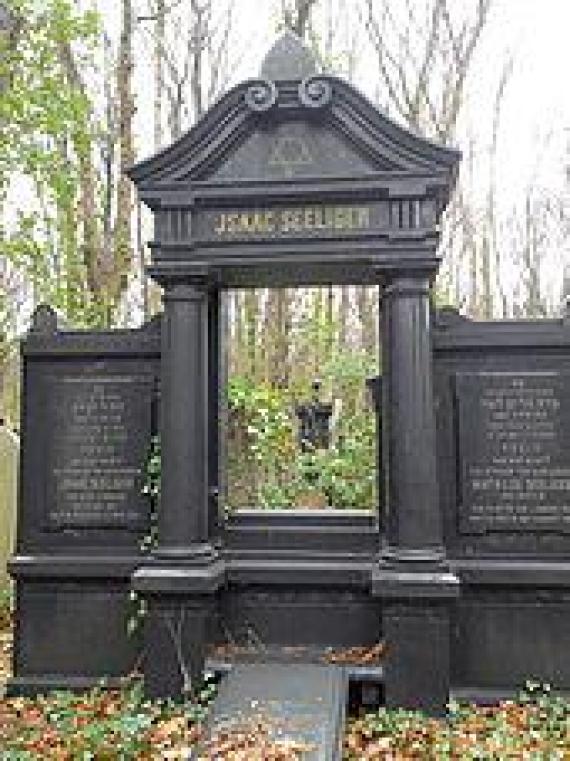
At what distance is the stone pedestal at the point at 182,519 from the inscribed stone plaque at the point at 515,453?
2.14 m

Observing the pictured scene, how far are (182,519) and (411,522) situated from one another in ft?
5.97

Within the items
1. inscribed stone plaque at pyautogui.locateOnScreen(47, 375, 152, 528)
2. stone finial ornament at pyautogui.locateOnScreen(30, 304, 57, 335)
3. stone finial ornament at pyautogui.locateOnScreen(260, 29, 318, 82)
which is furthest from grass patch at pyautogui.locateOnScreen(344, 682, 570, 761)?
stone finial ornament at pyautogui.locateOnScreen(260, 29, 318, 82)

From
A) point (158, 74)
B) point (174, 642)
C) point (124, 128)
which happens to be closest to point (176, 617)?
point (174, 642)

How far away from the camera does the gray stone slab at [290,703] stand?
5465 mm

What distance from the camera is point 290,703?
231 inches

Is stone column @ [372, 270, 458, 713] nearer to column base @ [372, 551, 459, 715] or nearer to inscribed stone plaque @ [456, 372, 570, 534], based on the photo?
column base @ [372, 551, 459, 715]

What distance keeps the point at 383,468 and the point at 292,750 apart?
8.99 ft

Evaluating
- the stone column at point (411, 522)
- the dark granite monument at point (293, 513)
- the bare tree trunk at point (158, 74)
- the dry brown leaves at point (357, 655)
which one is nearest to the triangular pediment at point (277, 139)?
the dark granite monument at point (293, 513)

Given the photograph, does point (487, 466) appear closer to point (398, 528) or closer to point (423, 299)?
point (398, 528)

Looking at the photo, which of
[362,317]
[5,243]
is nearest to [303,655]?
[5,243]

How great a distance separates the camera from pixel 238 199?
7.13m

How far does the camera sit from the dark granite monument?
679 centimetres

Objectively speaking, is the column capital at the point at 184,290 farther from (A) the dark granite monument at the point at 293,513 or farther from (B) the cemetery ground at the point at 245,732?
(B) the cemetery ground at the point at 245,732

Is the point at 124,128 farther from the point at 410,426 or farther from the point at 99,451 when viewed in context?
the point at 410,426
